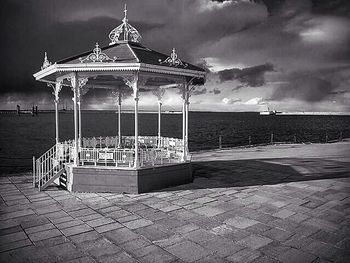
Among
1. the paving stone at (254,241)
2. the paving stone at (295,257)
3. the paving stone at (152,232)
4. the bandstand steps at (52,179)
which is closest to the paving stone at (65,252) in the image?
the paving stone at (152,232)

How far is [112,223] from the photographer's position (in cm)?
743

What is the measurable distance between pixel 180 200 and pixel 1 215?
519cm

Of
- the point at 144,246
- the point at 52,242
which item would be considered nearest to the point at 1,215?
the point at 52,242

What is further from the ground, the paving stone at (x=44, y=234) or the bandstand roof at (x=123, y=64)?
the bandstand roof at (x=123, y=64)

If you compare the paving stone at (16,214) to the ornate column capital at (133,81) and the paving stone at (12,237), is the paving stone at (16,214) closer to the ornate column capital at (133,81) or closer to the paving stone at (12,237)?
the paving stone at (12,237)

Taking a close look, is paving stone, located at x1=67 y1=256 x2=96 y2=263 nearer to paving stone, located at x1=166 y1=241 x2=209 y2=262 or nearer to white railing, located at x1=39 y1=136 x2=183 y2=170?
paving stone, located at x1=166 y1=241 x2=209 y2=262

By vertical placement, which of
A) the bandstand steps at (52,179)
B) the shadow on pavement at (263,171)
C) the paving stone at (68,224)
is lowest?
the paving stone at (68,224)

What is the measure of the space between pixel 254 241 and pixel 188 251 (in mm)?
1552

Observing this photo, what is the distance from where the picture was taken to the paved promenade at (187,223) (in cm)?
585

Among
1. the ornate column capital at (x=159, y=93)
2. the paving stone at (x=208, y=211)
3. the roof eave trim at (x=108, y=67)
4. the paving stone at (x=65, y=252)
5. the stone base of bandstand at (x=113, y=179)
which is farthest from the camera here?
the ornate column capital at (x=159, y=93)

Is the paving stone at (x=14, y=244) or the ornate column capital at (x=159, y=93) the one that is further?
the ornate column capital at (x=159, y=93)

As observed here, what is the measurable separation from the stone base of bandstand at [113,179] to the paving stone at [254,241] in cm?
473

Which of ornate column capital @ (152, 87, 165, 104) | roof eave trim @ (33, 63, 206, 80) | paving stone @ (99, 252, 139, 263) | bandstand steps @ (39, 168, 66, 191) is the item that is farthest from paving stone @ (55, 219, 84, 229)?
ornate column capital @ (152, 87, 165, 104)

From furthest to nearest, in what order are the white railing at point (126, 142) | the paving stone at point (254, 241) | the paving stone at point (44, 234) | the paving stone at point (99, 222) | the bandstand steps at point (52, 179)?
the white railing at point (126, 142) < the bandstand steps at point (52, 179) < the paving stone at point (99, 222) < the paving stone at point (44, 234) < the paving stone at point (254, 241)
